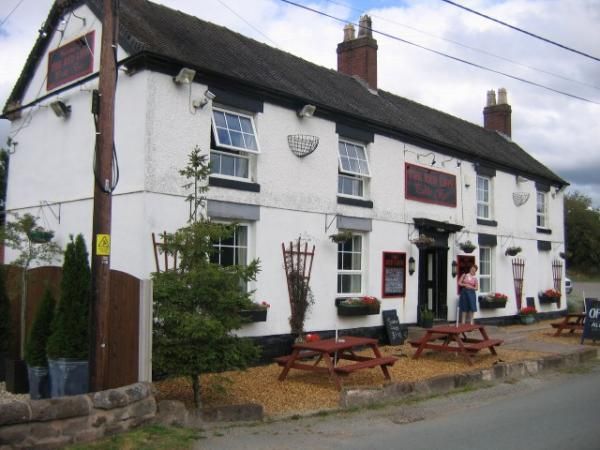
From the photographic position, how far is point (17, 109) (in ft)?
45.7

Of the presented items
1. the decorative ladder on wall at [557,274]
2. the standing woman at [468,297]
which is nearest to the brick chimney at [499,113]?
the decorative ladder on wall at [557,274]

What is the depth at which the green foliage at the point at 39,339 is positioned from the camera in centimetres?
873

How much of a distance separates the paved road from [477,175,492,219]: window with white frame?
9608 millimetres

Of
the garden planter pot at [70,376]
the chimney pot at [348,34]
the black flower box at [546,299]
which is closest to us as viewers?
the garden planter pot at [70,376]

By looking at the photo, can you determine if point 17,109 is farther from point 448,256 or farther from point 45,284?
point 448,256

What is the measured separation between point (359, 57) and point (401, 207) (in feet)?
18.2

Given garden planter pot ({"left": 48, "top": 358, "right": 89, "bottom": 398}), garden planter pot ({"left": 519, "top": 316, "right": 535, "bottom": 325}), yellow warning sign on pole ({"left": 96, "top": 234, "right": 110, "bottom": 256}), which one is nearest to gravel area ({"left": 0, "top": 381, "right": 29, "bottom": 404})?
garden planter pot ({"left": 48, "top": 358, "right": 89, "bottom": 398})

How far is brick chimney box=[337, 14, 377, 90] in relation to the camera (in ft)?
60.4

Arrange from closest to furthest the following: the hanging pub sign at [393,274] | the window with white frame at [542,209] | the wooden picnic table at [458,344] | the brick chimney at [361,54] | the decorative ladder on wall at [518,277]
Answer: the wooden picnic table at [458,344]
the hanging pub sign at [393,274]
the brick chimney at [361,54]
the decorative ladder on wall at [518,277]
the window with white frame at [542,209]

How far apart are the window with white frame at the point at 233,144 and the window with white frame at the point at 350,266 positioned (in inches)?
122

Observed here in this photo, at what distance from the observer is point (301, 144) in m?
12.7

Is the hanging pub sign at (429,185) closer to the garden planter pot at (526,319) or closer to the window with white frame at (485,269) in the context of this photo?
the window with white frame at (485,269)

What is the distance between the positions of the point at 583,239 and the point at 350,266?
4488 centimetres

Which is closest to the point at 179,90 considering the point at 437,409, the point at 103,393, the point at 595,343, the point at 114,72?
the point at 114,72
